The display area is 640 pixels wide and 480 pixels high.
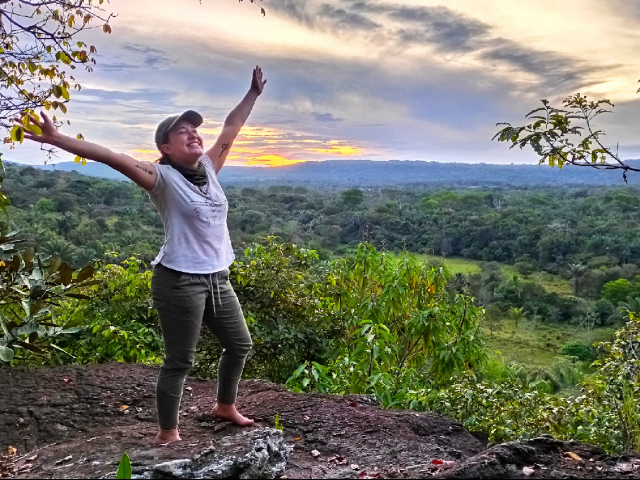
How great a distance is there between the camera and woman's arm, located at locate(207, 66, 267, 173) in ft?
9.00

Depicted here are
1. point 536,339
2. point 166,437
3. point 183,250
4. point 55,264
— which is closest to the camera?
point 183,250

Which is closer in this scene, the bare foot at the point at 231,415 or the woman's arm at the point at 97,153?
the woman's arm at the point at 97,153

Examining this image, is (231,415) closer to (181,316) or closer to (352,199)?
(181,316)

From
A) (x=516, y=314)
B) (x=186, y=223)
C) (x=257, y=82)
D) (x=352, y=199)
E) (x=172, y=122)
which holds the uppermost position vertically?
(x=257, y=82)

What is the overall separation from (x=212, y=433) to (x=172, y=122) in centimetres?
146

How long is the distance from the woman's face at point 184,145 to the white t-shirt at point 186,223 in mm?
71

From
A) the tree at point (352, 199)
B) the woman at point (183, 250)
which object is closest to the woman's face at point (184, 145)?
the woman at point (183, 250)

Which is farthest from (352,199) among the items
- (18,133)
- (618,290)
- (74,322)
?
(18,133)

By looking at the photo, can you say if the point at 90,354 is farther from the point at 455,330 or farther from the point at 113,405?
the point at 455,330

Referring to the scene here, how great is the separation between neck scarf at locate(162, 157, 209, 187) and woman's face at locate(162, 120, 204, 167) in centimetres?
2

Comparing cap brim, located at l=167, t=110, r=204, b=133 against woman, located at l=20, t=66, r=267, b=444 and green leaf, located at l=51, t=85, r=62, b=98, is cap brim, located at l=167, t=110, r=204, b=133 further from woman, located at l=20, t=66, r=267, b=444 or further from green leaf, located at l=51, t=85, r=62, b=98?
green leaf, located at l=51, t=85, r=62, b=98

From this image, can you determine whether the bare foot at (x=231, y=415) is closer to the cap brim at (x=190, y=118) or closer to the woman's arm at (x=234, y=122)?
the woman's arm at (x=234, y=122)

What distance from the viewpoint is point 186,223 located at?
2.36 meters

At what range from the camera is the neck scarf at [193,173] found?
7.98 ft
